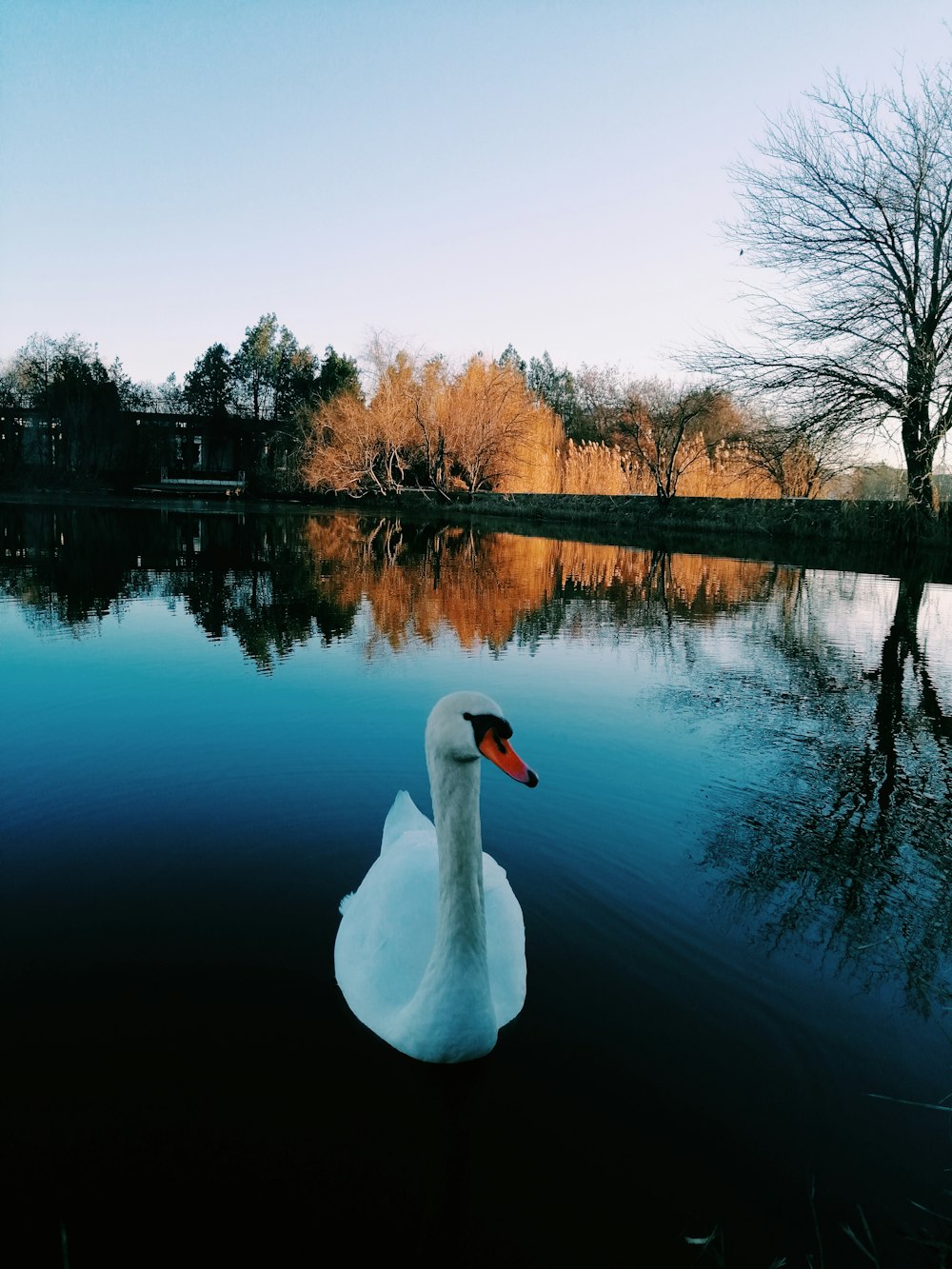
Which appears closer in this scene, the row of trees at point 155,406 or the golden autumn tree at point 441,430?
the golden autumn tree at point 441,430

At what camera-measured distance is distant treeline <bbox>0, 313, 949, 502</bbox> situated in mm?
30266

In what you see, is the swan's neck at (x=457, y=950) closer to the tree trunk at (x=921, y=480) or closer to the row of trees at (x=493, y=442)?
the tree trunk at (x=921, y=480)

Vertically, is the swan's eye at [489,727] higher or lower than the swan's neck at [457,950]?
higher

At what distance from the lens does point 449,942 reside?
2605mm

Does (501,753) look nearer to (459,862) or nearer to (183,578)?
(459,862)

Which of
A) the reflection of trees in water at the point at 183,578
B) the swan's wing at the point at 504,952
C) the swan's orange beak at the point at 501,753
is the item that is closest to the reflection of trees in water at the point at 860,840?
the swan's wing at the point at 504,952

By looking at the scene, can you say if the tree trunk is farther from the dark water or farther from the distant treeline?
the dark water

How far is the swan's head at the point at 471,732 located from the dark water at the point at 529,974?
3.61ft

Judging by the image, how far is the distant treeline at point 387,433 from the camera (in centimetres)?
3027

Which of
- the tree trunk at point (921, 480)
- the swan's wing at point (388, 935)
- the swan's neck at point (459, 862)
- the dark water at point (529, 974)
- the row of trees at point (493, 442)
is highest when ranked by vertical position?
the row of trees at point (493, 442)

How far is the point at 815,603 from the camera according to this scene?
13031 millimetres

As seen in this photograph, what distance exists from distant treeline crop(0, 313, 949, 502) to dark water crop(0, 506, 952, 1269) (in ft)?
43.9

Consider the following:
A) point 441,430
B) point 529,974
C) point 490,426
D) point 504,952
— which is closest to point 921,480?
point 529,974

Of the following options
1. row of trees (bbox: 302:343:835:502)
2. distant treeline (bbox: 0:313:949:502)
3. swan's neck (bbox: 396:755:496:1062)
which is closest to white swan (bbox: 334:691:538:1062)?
swan's neck (bbox: 396:755:496:1062)
